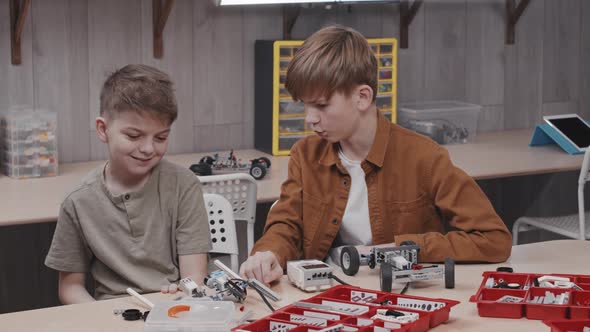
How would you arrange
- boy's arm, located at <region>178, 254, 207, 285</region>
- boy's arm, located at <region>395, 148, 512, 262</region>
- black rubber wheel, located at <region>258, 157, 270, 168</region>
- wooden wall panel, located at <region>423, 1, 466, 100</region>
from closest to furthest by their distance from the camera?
1. boy's arm, located at <region>395, 148, 512, 262</region>
2. boy's arm, located at <region>178, 254, 207, 285</region>
3. black rubber wheel, located at <region>258, 157, 270, 168</region>
4. wooden wall panel, located at <region>423, 1, 466, 100</region>

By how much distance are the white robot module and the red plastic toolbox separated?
1.44 feet

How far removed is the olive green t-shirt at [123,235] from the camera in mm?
1957

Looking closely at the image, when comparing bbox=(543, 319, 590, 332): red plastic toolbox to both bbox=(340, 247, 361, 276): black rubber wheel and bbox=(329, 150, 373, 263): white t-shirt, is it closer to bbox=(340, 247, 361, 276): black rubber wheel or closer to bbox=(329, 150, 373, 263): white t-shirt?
bbox=(340, 247, 361, 276): black rubber wheel

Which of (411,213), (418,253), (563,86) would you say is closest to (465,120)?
(563,86)

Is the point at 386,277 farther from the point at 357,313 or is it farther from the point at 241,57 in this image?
the point at 241,57

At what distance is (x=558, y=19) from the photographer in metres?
4.13

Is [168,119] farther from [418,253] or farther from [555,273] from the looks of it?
[555,273]

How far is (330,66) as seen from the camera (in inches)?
76.4

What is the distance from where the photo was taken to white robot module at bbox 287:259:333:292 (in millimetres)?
1674

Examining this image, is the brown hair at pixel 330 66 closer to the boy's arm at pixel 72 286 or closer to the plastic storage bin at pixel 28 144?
the boy's arm at pixel 72 286

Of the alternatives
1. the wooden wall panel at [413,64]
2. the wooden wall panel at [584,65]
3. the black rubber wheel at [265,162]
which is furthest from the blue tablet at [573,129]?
the black rubber wheel at [265,162]

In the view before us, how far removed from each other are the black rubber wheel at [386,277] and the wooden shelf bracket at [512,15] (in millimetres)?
2601

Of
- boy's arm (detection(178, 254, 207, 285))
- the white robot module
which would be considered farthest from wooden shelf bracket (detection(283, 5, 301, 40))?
the white robot module

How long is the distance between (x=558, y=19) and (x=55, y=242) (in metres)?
2.92
